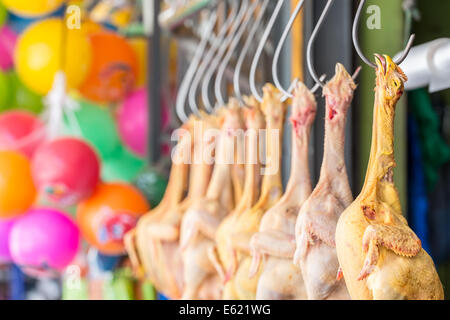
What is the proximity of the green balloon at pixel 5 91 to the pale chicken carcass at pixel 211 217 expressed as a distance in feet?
2.79

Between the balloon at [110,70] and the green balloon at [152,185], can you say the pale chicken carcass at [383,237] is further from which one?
the balloon at [110,70]

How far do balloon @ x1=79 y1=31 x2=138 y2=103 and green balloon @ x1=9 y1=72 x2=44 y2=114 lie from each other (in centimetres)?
18

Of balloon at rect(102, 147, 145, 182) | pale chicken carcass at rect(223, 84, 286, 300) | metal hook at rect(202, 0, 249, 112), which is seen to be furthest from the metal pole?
pale chicken carcass at rect(223, 84, 286, 300)

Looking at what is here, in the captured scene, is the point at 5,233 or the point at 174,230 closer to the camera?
the point at 174,230

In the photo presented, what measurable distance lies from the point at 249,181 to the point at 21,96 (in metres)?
0.98

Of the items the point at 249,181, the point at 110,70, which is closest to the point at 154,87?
the point at 110,70

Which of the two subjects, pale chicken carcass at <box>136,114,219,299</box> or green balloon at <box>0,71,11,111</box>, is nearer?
pale chicken carcass at <box>136,114,219,299</box>

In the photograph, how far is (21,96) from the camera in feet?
5.48

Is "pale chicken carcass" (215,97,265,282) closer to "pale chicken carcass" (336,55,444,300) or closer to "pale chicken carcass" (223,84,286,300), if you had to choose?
"pale chicken carcass" (223,84,286,300)

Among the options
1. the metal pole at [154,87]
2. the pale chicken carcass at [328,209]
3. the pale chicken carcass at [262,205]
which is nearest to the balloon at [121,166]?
the metal pole at [154,87]

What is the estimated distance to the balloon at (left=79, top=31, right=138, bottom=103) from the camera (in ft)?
4.96

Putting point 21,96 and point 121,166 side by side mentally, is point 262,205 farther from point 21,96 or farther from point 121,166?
point 21,96

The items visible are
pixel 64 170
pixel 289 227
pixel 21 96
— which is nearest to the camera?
pixel 289 227
